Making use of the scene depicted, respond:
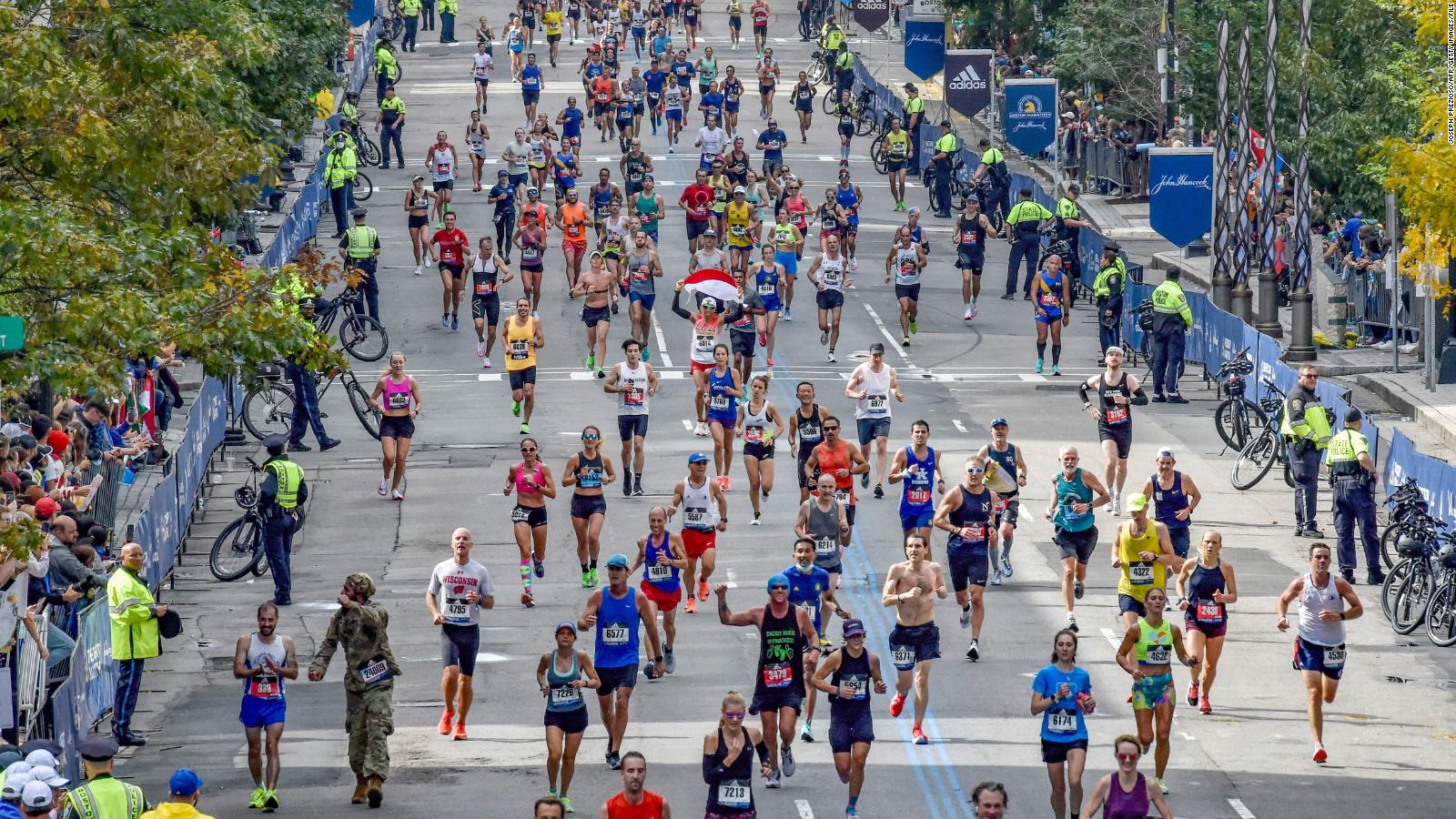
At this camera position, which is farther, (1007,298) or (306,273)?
(1007,298)

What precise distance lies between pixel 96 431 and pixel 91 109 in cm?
463

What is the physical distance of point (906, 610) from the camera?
18.7 m

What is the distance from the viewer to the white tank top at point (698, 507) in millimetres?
22109

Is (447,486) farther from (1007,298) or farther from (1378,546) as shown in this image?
(1007,298)

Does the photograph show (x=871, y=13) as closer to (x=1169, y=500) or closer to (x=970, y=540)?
(x=1169, y=500)

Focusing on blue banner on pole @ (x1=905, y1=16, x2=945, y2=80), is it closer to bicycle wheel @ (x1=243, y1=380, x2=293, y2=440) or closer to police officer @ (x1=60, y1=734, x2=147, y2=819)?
bicycle wheel @ (x1=243, y1=380, x2=293, y2=440)

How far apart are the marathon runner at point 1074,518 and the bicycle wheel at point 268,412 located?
11.6 metres

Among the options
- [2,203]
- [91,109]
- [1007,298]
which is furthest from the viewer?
[1007,298]

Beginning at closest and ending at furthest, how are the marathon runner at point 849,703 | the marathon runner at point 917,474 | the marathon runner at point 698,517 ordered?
1. the marathon runner at point 849,703
2. the marathon runner at point 698,517
3. the marathon runner at point 917,474

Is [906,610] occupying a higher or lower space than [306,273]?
lower

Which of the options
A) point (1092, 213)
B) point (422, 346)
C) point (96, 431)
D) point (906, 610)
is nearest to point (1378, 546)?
point (906, 610)

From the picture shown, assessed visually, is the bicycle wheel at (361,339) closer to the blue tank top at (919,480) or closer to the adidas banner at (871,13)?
the blue tank top at (919,480)

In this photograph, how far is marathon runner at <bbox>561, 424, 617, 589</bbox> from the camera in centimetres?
2288

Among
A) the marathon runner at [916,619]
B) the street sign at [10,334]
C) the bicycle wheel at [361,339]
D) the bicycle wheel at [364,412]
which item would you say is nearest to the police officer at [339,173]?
the bicycle wheel at [361,339]
